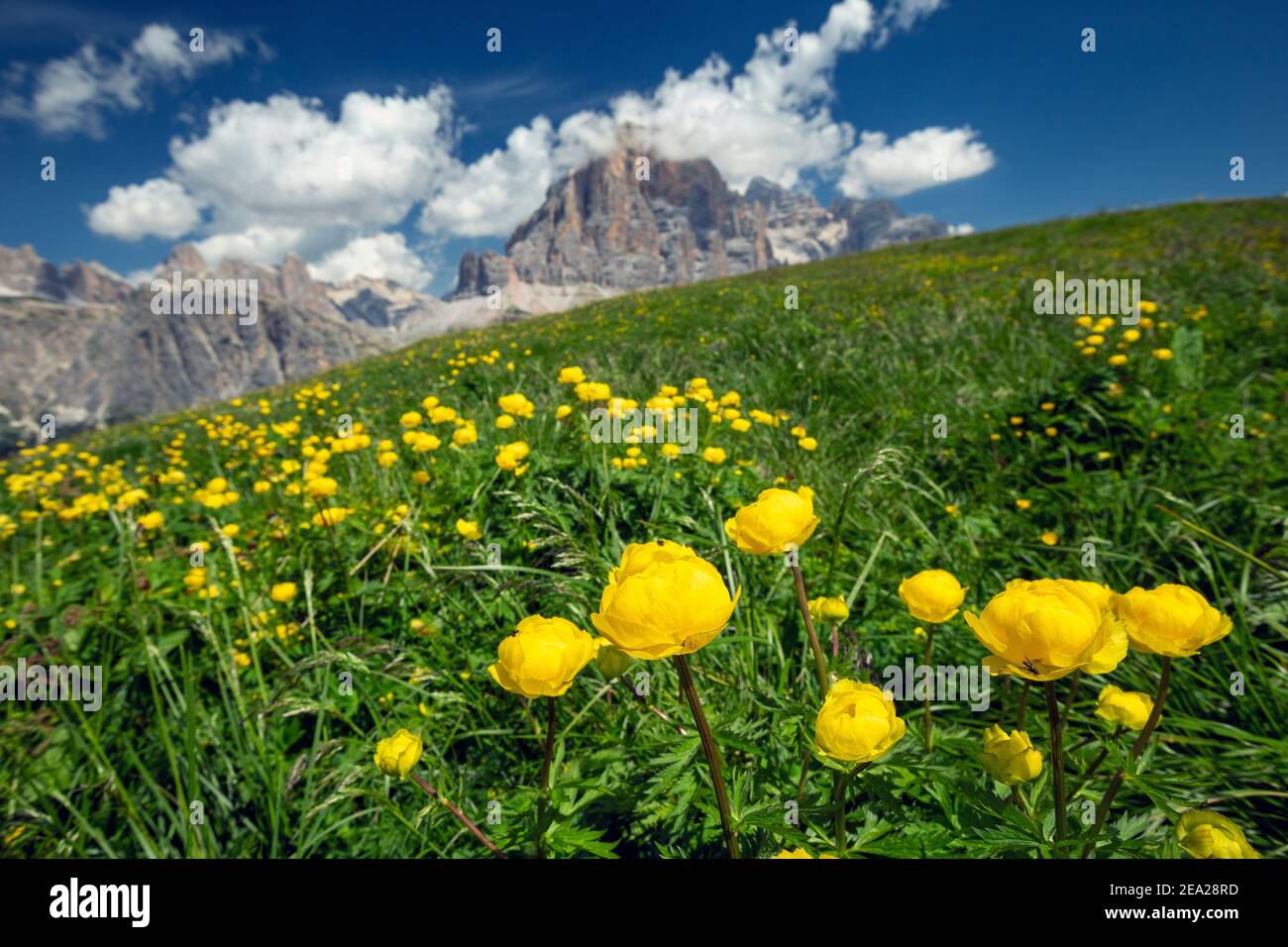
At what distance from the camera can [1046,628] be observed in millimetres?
675

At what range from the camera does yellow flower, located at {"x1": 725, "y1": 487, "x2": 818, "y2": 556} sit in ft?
2.97

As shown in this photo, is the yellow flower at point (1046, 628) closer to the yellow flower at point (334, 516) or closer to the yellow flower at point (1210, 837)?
the yellow flower at point (1210, 837)

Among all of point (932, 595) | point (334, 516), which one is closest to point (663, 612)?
point (932, 595)

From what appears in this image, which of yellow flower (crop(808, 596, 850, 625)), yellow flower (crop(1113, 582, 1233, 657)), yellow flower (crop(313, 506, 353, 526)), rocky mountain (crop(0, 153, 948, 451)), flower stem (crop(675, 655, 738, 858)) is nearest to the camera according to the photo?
flower stem (crop(675, 655, 738, 858))

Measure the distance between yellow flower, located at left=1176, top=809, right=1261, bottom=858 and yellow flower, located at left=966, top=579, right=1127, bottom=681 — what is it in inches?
7.6

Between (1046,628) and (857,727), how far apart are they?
0.87 ft

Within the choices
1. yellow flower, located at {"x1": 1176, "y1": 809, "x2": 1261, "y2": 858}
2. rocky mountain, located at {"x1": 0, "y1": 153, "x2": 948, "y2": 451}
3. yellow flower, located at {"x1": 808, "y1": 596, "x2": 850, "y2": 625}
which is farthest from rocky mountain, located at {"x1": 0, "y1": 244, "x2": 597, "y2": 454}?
yellow flower, located at {"x1": 1176, "y1": 809, "x2": 1261, "y2": 858}

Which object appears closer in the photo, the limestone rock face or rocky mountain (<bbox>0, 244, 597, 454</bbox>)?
rocky mountain (<bbox>0, 244, 597, 454</bbox>)

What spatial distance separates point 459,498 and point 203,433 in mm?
6506

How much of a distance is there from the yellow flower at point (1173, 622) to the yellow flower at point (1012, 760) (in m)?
0.20

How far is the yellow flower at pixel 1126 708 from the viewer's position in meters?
0.94

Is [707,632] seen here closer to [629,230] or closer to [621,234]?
[621,234]

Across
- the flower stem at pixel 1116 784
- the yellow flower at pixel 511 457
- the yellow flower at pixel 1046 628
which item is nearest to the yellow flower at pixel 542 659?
the yellow flower at pixel 1046 628

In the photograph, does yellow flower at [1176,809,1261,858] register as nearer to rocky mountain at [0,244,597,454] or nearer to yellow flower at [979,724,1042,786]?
yellow flower at [979,724,1042,786]
